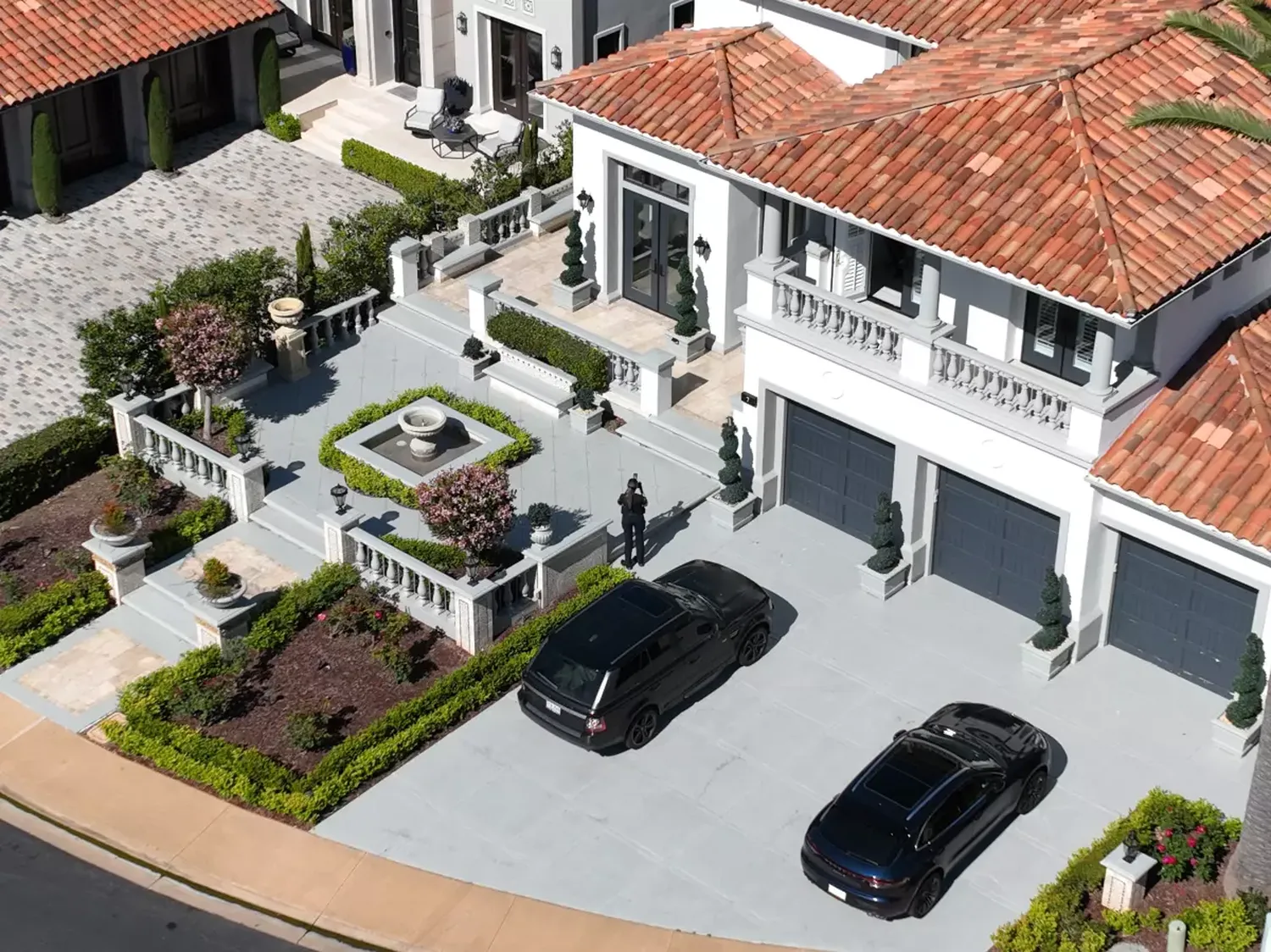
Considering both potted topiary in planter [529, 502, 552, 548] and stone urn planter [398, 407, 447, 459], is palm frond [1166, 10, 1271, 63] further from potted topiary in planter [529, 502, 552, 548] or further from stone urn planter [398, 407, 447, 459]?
stone urn planter [398, 407, 447, 459]

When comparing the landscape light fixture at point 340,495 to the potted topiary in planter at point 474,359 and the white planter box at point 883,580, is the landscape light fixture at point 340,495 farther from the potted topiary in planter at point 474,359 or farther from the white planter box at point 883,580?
the white planter box at point 883,580


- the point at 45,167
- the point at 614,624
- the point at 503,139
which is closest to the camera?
the point at 614,624

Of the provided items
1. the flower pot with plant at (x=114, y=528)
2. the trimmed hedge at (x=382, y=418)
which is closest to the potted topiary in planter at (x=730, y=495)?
the trimmed hedge at (x=382, y=418)

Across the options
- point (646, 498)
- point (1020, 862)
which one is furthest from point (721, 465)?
point (1020, 862)

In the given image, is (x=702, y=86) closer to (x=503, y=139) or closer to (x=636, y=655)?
(x=503, y=139)

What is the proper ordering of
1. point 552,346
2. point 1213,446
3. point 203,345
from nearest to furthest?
point 1213,446 < point 203,345 < point 552,346

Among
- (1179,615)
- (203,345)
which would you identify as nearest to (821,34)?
(203,345)
